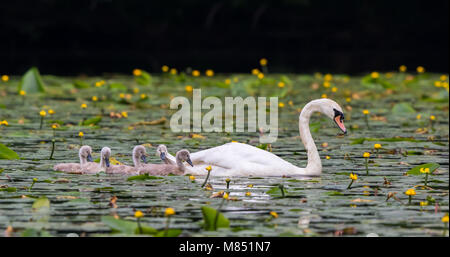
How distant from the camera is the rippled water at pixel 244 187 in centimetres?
760

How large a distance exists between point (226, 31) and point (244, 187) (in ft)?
123

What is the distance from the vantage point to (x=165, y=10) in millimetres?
45750

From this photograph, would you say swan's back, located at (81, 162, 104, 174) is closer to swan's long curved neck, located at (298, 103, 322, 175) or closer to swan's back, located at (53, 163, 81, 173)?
swan's back, located at (53, 163, 81, 173)

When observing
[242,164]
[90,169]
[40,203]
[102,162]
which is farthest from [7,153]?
[40,203]

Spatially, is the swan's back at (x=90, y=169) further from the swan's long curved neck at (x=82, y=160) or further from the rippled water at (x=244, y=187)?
the swan's long curved neck at (x=82, y=160)

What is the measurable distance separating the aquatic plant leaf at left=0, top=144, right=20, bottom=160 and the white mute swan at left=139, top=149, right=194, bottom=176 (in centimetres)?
149

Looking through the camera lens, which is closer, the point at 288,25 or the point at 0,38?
the point at 0,38

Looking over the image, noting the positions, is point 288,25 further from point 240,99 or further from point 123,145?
point 123,145

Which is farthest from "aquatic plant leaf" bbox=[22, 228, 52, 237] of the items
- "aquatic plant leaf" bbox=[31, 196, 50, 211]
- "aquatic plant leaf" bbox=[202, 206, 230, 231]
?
"aquatic plant leaf" bbox=[202, 206, 230, 231]

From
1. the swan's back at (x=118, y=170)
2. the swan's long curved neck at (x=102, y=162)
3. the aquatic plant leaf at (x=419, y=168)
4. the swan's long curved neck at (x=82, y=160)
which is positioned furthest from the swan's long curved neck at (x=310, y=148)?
the swan's long curved neck at (x=82, y=160)

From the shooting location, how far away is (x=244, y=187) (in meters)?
9.40

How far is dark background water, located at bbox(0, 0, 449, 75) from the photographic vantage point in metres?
39.3

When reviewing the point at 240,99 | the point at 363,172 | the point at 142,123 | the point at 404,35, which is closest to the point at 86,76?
the point at 240,99
